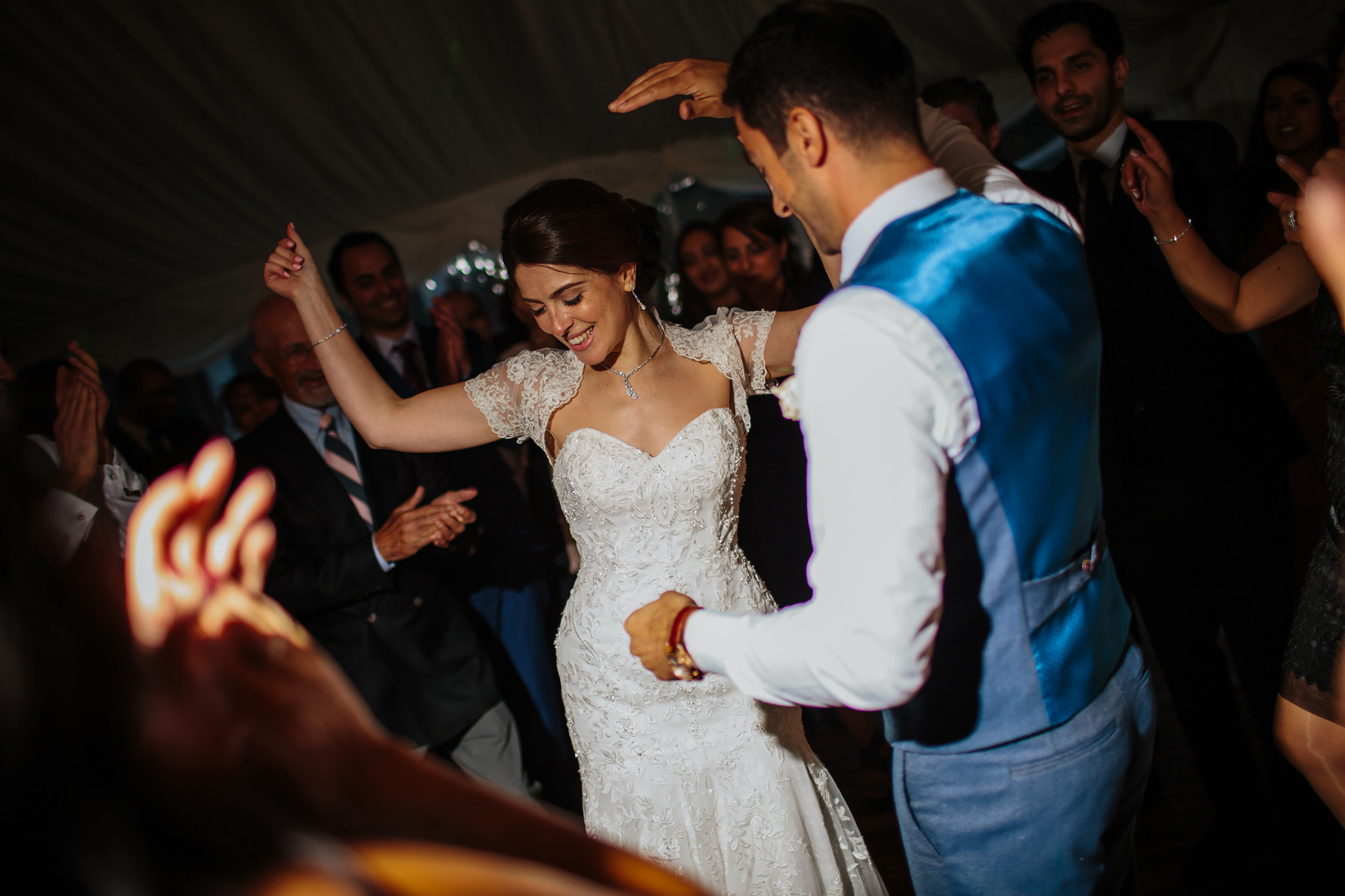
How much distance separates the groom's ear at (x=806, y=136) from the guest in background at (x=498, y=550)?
79.2 inches

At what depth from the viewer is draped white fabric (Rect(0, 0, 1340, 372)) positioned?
140 inches

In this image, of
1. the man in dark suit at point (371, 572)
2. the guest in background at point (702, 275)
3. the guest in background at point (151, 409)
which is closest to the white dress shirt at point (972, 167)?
the man in dark suit at point (371, 572)

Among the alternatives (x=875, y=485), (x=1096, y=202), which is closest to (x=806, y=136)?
(x=875, y=485)

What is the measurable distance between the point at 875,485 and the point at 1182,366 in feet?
5.41

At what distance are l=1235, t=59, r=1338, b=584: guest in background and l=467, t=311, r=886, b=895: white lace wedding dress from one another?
172cm

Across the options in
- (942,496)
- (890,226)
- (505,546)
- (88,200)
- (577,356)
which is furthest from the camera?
(88,200)

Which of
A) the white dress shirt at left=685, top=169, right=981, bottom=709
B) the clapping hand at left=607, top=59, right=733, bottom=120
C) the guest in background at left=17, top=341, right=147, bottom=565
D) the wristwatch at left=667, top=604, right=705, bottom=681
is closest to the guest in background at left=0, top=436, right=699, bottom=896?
the white dress shirt at left=685, top=169, right=981, bottom=709

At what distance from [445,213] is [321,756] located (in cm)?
553

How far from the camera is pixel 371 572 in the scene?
7.86 feet

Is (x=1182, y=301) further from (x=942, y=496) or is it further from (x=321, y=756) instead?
(x=321, y=756)

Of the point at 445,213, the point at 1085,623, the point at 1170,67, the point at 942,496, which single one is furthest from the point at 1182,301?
the point at 445,213

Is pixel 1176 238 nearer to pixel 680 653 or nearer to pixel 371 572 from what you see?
pixel 680 653

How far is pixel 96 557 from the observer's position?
0.53 meters

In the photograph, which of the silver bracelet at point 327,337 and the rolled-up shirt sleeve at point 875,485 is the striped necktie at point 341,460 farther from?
the rolled-up shirt sleeve at point 875,485
